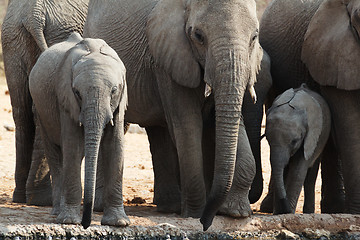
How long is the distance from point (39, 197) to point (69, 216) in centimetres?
188

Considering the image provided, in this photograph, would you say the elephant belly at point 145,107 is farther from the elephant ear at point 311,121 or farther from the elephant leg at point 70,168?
the elephant leg at point 70,168

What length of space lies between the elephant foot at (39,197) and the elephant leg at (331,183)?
226 cm

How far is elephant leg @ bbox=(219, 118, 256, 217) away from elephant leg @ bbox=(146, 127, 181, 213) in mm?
1102

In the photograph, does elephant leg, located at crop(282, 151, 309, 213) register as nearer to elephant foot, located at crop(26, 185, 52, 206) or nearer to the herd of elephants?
the herd of elephants

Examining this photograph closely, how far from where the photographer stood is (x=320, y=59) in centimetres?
772

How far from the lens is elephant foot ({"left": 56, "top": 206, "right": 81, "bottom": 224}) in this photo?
6297 mm

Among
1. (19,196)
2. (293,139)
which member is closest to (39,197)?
→ (19,196)

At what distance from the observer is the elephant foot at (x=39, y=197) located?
8109 mm

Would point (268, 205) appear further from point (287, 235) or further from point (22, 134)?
point (22, 134)

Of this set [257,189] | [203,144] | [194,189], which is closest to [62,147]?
[194,189]

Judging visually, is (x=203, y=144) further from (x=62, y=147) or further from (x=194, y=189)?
(x=62, y=147)

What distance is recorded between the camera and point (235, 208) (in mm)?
6832

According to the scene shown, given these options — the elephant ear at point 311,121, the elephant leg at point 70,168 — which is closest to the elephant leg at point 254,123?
the elephant ear at point 311,121

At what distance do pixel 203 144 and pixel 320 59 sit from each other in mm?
1129
